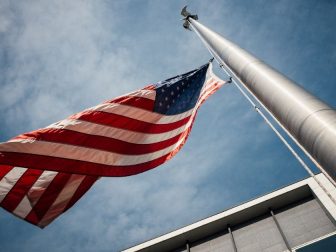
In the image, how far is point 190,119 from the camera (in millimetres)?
8938

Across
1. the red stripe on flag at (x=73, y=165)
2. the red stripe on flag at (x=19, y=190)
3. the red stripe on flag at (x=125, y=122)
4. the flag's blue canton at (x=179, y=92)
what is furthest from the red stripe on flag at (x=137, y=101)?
the red stripe on flag at (x=19, y=190)

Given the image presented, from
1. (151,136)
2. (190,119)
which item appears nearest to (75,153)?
(151,136)

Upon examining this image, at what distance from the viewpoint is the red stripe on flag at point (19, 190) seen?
6471 millimetres

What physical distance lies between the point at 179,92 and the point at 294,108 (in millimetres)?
6250

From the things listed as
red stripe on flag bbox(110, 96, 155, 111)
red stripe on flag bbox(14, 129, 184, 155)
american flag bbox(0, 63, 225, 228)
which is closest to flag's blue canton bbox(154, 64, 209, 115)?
american flag bbox(0, 63, 225, 228)

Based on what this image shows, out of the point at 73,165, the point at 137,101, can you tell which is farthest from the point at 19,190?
the point at 137,101

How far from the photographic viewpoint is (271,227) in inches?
501

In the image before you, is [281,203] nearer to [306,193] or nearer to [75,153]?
[306,193]

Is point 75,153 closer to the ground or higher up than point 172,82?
closer to the ground

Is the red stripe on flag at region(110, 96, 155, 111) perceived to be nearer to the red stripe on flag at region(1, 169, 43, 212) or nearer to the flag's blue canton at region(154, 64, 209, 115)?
the flag's blue canton at region(154, 64, 209, 115)

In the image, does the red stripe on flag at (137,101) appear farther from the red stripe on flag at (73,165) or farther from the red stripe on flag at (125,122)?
the red stripe on flag at (73,165)

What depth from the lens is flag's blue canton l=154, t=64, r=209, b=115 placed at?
8.90 metres

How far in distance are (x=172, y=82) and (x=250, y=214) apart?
7830 millimetres

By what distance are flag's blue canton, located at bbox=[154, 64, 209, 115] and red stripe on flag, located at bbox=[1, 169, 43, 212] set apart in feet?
12.0
